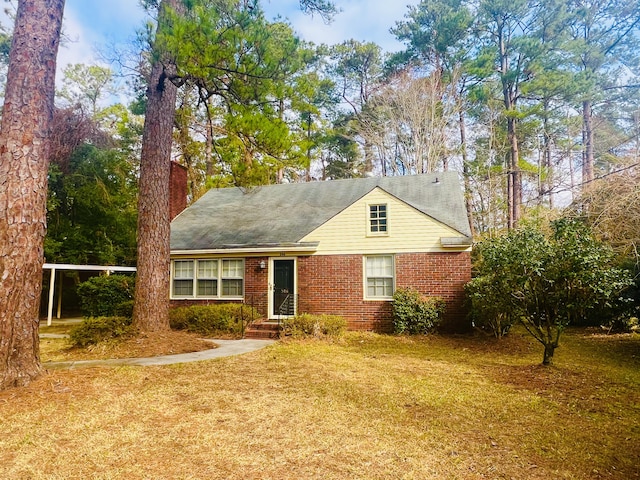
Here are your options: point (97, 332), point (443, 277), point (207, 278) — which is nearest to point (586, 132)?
point (443, 277)

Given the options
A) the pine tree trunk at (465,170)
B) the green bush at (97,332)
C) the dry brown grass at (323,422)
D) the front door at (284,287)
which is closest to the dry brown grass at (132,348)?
the green bush at (97,332)

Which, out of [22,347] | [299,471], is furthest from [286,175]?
[299,471]

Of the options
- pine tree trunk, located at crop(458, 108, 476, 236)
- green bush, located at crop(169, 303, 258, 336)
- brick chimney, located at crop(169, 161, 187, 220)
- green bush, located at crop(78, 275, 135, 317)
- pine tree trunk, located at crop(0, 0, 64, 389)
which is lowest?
green bush, located at crop(169, 303, 258, 336)

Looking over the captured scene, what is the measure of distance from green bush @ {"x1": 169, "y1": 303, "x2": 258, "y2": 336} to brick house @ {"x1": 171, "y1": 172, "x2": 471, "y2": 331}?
1.36 metres

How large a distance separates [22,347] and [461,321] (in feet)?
32.6

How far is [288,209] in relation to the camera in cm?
1477

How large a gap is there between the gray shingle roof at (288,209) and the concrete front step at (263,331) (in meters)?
2.58

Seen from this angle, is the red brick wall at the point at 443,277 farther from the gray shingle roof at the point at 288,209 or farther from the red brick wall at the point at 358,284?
the gray shingle roof at the point at 288,209

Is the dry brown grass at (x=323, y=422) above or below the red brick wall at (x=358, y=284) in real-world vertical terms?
below

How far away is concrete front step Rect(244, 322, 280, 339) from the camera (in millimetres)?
10586

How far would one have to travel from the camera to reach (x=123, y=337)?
318 inches

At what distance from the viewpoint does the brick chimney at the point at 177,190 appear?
15828 millimetres

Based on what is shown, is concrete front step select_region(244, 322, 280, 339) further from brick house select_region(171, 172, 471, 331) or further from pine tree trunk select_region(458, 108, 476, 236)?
pine tree trunk select_region(458, 108, 476, 236)

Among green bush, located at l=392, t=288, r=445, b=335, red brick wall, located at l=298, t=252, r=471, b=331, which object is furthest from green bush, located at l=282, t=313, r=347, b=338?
green bush, located at l=392, t=288, r=445, b=335
